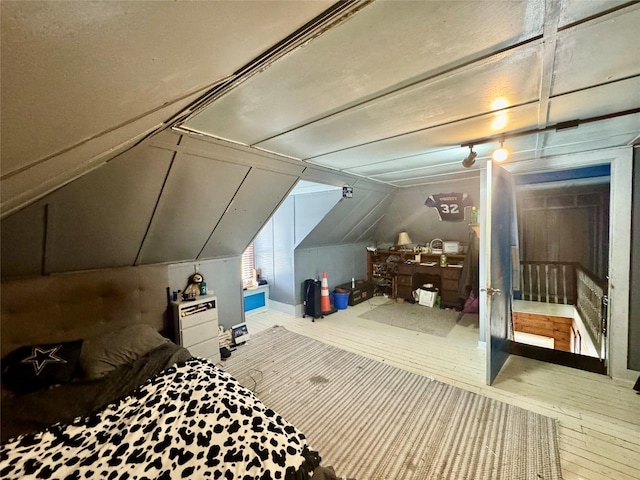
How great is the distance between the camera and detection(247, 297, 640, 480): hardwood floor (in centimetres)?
173

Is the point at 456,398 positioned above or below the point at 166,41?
below

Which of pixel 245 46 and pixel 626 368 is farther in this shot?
pixel 626 368

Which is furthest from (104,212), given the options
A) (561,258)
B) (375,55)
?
(561,258)

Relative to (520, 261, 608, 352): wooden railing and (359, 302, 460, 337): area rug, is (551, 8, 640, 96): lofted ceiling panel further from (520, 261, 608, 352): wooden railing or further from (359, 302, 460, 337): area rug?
(520, 261, 608, 352): wooden railing

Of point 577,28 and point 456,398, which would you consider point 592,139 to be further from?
point 456,398

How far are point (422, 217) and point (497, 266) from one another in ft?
8.64

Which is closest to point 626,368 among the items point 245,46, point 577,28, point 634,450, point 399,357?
point 634,450

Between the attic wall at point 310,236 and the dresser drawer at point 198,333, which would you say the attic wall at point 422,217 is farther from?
the dresser drawer at point 198,333

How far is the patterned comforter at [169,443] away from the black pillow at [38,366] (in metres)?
0.59

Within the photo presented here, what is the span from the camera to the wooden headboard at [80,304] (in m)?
2.07

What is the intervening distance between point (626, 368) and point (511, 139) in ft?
8.30

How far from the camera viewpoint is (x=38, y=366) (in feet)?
6.14

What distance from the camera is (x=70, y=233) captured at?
2121mm

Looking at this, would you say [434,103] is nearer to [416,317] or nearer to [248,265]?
[416,317]
